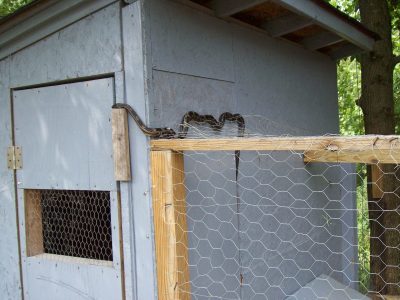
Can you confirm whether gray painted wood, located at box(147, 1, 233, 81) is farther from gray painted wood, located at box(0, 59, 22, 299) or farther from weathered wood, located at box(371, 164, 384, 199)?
weathered wood, located at box(371, 164, 384, 199)

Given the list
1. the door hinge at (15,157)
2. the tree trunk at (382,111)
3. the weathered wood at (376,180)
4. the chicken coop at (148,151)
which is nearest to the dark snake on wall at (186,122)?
the chicken coop at (148,151)

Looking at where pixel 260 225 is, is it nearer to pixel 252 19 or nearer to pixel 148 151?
pixel 148 151

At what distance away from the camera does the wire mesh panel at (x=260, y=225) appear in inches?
114

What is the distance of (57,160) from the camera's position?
9.75ft

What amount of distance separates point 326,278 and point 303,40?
2.42m

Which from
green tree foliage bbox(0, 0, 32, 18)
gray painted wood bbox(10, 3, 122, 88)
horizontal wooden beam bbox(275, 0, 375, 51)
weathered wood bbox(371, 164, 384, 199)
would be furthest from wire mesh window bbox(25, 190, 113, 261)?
green tree foliage bbox(0, 0, 32, 18)

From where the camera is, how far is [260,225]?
352 cm

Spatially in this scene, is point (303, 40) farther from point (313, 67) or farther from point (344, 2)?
point (344, 2)

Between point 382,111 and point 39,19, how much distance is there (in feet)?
12.9

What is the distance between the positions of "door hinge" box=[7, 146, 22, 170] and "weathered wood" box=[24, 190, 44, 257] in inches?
7.7

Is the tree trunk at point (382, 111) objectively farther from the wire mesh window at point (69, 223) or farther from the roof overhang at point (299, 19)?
the wire mesh window at point (69, 223)

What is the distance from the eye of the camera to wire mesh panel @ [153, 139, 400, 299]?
114 inches

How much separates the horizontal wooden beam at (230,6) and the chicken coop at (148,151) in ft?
0.03

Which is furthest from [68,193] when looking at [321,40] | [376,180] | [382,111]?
[382,111]
